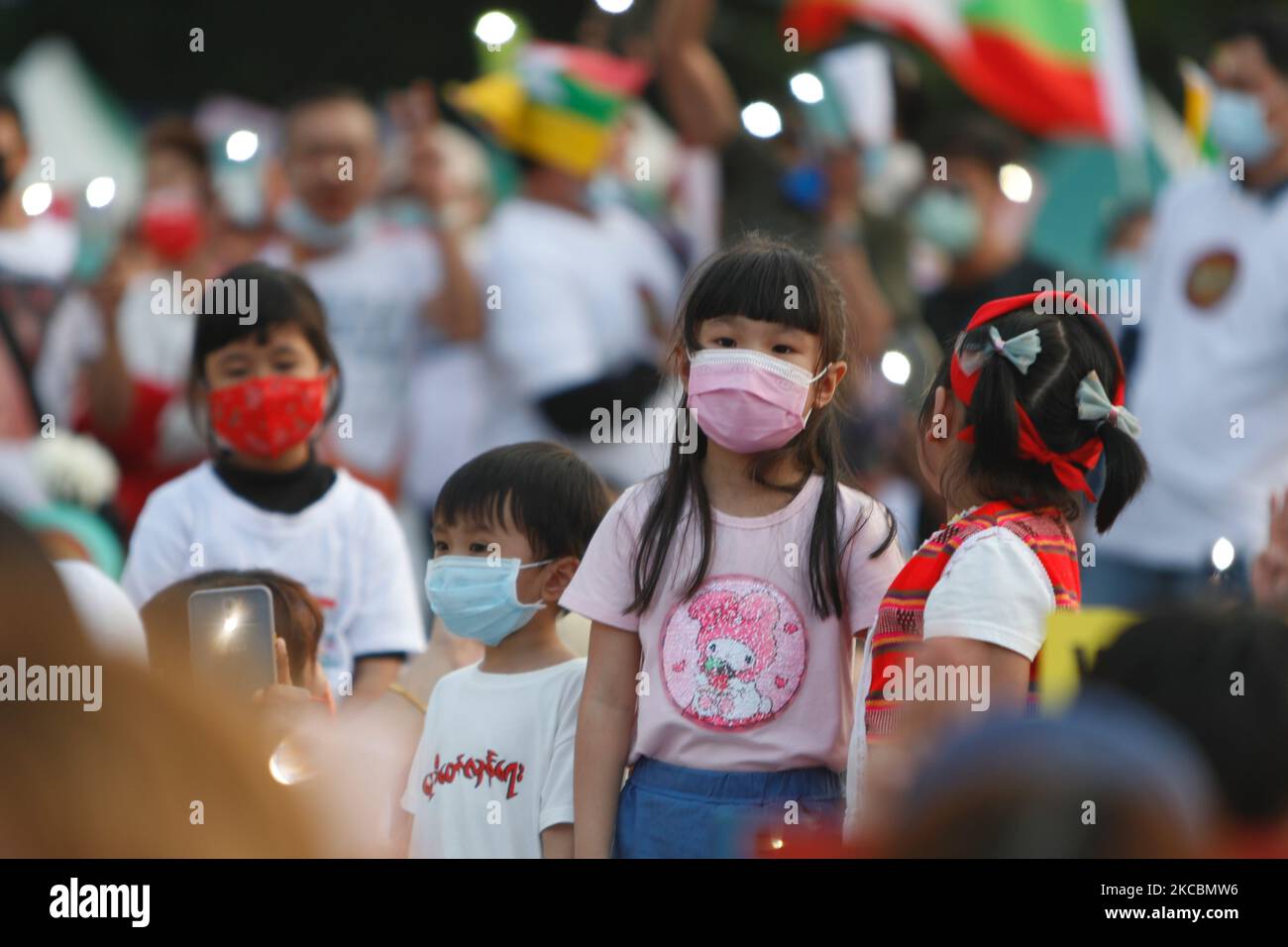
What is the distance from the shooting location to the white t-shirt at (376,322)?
6.25 metres

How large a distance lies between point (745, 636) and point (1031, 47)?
671 cm

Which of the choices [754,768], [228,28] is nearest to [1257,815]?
[754,768]

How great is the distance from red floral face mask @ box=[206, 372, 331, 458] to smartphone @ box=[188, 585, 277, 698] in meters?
→ 0.61

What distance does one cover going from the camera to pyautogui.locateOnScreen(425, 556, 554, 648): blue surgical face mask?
3375 mm

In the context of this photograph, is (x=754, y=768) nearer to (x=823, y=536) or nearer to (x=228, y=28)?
(x=823, y=536)

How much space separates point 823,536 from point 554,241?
10.6 feet

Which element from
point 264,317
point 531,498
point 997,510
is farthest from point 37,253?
point 997,510

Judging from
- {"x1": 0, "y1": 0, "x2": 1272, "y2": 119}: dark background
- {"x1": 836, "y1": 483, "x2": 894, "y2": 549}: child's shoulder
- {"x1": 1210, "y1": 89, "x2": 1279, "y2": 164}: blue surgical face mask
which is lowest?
{"x1": 836, "y1": 483, "x2": 894, "y2": 549}: child's shoulder

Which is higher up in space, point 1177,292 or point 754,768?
point 1177,292

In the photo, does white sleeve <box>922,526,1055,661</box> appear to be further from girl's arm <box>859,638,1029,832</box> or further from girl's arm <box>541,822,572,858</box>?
girl's arm <box>541,822,572,858</box>

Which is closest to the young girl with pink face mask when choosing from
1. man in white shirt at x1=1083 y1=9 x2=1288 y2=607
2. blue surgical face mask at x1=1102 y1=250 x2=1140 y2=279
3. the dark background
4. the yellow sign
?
the yellow sign

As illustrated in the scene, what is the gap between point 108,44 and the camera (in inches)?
404

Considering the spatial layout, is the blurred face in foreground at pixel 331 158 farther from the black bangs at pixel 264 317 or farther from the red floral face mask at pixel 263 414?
the red floral face mask at pixel 263 414

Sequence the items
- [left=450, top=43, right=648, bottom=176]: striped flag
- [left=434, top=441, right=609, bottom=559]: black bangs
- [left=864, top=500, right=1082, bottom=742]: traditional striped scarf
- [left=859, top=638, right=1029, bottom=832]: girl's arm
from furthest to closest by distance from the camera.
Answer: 1. [left=450, top=43, right=648, bottom=176]: striped flag
2. [left=434, top=441, right=609, bottom=559]: black bangs
3. [left=864, top=500, right=1082, bottom=742]: traditional striped scarf
4. [left=859, top=638, right=1029, bottom=832]: girl's arm
